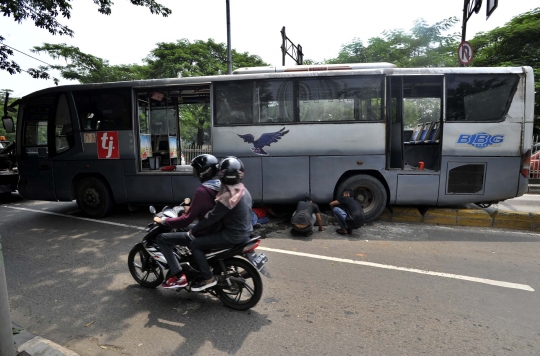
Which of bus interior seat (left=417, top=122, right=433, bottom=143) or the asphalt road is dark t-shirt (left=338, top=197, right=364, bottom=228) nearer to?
the asphalt road

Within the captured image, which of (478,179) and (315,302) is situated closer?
(315,302)

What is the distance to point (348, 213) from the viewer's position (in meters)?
6.04

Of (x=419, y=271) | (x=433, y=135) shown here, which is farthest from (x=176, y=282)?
(x=433, y=135)

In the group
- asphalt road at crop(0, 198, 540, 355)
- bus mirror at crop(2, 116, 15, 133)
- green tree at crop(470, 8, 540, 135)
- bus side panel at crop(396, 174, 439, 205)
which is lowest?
asphalt road at crop(0, 198, 540, 355)

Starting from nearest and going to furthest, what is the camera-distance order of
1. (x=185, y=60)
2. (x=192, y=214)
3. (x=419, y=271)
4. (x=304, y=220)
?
(x=192, y=214) < (x=419, y=271) < (x=304, y=220) < (x=185, y=60)

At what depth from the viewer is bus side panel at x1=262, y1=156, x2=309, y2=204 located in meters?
6.62

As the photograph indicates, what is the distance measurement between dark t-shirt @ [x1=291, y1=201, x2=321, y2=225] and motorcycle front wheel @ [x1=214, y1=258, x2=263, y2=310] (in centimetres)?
252

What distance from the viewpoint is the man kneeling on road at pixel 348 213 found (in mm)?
5914

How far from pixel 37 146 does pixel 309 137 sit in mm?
6293

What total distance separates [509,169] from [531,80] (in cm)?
172

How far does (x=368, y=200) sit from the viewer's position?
265 inches

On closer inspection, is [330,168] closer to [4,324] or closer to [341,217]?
[341,217]

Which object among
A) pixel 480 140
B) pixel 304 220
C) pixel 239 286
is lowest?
pixel 239 286

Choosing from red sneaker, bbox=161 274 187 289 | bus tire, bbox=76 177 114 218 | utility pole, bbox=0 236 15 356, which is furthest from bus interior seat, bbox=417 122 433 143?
utility pole, bbox=0 236 15 356
